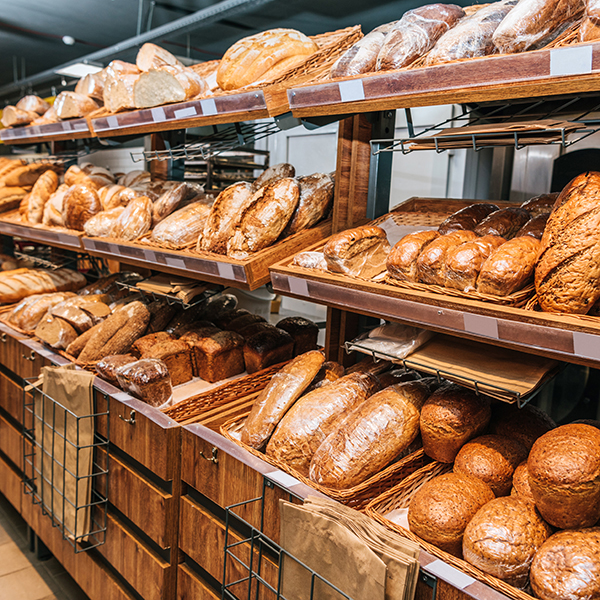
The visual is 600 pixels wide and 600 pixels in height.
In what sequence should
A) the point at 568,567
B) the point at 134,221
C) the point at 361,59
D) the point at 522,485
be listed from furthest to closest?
1. the point at 134,221
2. the point at 361,59
3. the point at 522,485
4. the point at 568,567

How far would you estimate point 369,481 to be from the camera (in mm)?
1293

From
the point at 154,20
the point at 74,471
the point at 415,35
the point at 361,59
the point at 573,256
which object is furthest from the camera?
the point at 154,20

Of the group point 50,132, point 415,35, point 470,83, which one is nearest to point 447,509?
point 470,83

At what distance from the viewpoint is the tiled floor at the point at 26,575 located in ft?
7.98

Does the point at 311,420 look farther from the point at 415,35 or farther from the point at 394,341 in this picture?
the point at 415,35

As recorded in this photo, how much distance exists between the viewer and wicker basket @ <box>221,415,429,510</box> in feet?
4.16

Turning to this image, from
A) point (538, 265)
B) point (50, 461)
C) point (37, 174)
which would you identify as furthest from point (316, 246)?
point (37, 174)

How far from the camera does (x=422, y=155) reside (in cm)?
410

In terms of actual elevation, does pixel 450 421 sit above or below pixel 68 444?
above

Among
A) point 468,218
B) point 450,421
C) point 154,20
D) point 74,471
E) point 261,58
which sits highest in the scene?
point 154,20

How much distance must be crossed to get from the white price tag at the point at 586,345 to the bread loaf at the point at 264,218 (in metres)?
1.02

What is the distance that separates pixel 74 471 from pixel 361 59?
183 cm

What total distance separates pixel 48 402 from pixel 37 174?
2.43 meters

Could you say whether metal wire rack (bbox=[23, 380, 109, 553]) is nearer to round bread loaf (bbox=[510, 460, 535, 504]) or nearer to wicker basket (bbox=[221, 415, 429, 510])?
wicker basket (bbox=[221, 415, 429, 510])
